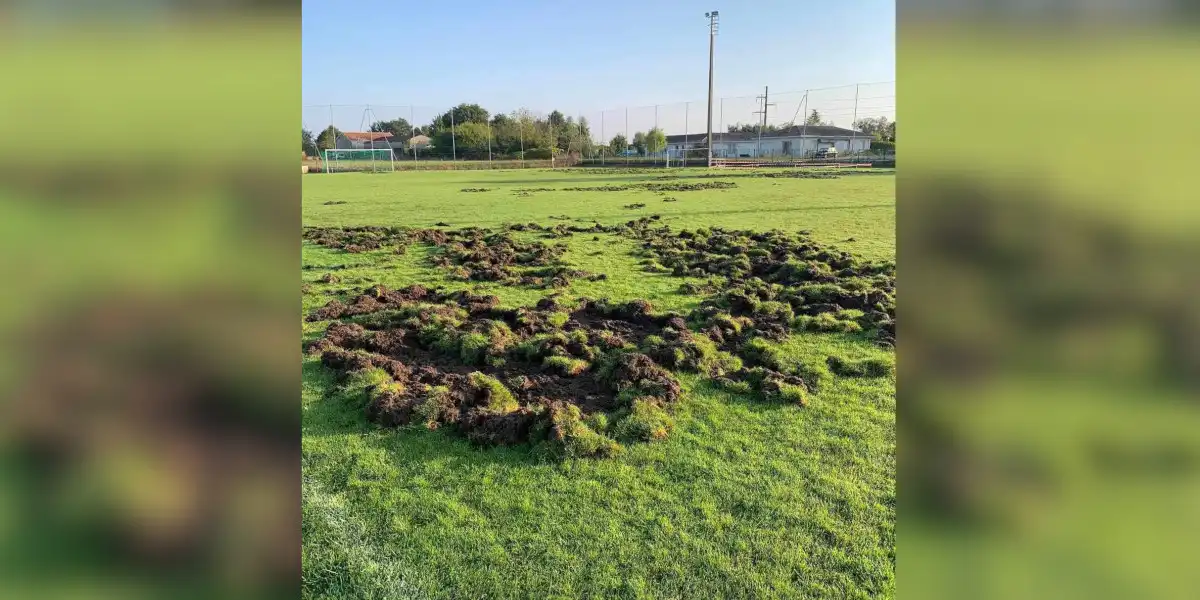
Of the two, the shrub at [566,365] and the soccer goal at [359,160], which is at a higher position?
the soccer goal at [359,160]

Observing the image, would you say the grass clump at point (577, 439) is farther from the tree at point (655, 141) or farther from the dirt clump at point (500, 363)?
the tree at point (655, 141)

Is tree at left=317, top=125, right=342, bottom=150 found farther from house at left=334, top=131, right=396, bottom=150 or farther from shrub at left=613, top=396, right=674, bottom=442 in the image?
shrub at left=613, top=396, right=674, bottom=442

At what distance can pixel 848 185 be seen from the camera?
31.6 metres

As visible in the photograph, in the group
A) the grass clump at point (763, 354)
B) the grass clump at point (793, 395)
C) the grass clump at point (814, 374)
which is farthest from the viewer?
the grass clump at point (763, 354)

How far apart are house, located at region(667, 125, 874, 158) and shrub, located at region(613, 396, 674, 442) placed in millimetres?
51629

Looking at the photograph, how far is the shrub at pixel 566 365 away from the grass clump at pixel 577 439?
4.55 ft

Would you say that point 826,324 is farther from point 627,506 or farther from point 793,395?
point 627,506
